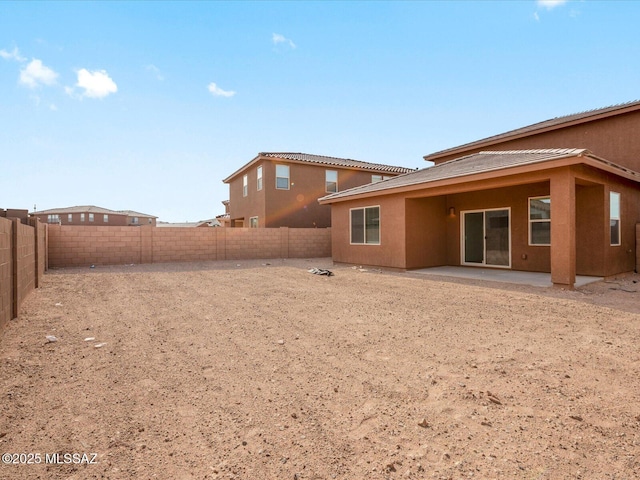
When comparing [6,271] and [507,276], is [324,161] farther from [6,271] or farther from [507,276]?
[6,271]

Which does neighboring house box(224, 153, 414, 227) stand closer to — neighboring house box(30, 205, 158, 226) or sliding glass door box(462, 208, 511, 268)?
sliding glass door box(462, 208, 511, 268)

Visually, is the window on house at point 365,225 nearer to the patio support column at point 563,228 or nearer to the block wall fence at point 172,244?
the block wall fence at point 172,244

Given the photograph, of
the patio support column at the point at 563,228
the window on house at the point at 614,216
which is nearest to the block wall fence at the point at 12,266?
the patio support column at the point at 563,228

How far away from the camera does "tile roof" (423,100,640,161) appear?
10742 millimetres

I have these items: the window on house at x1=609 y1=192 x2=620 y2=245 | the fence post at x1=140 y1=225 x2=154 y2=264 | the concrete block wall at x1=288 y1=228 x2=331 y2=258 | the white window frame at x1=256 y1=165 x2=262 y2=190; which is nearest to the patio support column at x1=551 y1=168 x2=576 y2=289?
the window on house at x1=609 y1=192 x2=620 y2=245

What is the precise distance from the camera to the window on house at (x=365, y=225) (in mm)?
11719

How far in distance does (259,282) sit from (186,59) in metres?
10.00

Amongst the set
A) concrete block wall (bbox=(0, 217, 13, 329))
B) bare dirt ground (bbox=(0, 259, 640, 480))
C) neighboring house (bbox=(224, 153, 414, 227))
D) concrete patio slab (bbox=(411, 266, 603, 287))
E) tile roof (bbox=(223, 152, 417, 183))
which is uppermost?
tile roof (bbox=(223, 152, 417, 183))

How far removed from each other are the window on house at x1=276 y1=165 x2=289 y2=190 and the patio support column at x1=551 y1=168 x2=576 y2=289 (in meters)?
13.4

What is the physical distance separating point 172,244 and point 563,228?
14.2 meters

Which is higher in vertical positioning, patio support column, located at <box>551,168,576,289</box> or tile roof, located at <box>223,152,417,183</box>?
tile roof, located at <box>223,152,417,183</box>

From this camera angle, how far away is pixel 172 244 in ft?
46.7

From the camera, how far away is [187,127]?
49.8 ft

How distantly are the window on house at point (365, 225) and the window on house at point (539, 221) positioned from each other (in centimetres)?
482
